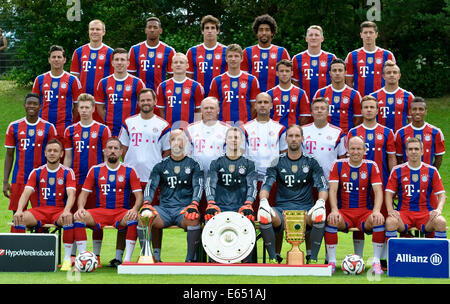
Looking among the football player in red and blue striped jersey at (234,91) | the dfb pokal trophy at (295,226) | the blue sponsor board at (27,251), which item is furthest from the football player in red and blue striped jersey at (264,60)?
the blue sponsor board at (27,251)

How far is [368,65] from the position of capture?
1126 cm

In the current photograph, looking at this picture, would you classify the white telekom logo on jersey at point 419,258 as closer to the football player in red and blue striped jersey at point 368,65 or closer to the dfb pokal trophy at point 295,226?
the dfb pokal trophy at point 295,226

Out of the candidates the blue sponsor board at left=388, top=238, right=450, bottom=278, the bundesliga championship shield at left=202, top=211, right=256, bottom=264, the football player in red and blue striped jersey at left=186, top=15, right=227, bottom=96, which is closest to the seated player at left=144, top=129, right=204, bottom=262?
the bundesliga championship shield at left=202, top=211, right=256, bottom=264

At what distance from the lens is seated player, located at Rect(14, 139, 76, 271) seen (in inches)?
382

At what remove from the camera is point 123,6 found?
2731 centimetres

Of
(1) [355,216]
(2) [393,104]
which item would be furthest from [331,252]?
(2) [393,104]

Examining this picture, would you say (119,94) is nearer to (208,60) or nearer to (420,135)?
(208,60)

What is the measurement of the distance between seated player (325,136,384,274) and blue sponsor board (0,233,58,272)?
117 inches

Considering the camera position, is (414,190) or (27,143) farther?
(27,143)

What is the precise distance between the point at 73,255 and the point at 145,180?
1.22 m

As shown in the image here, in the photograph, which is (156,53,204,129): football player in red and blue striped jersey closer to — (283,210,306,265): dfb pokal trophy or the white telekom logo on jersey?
(283,210,306,265): dfb pokal trophy

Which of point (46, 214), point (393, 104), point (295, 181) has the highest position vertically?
point (393, 104)

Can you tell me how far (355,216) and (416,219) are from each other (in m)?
0.66

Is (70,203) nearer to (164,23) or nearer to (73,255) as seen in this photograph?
(73,255)
